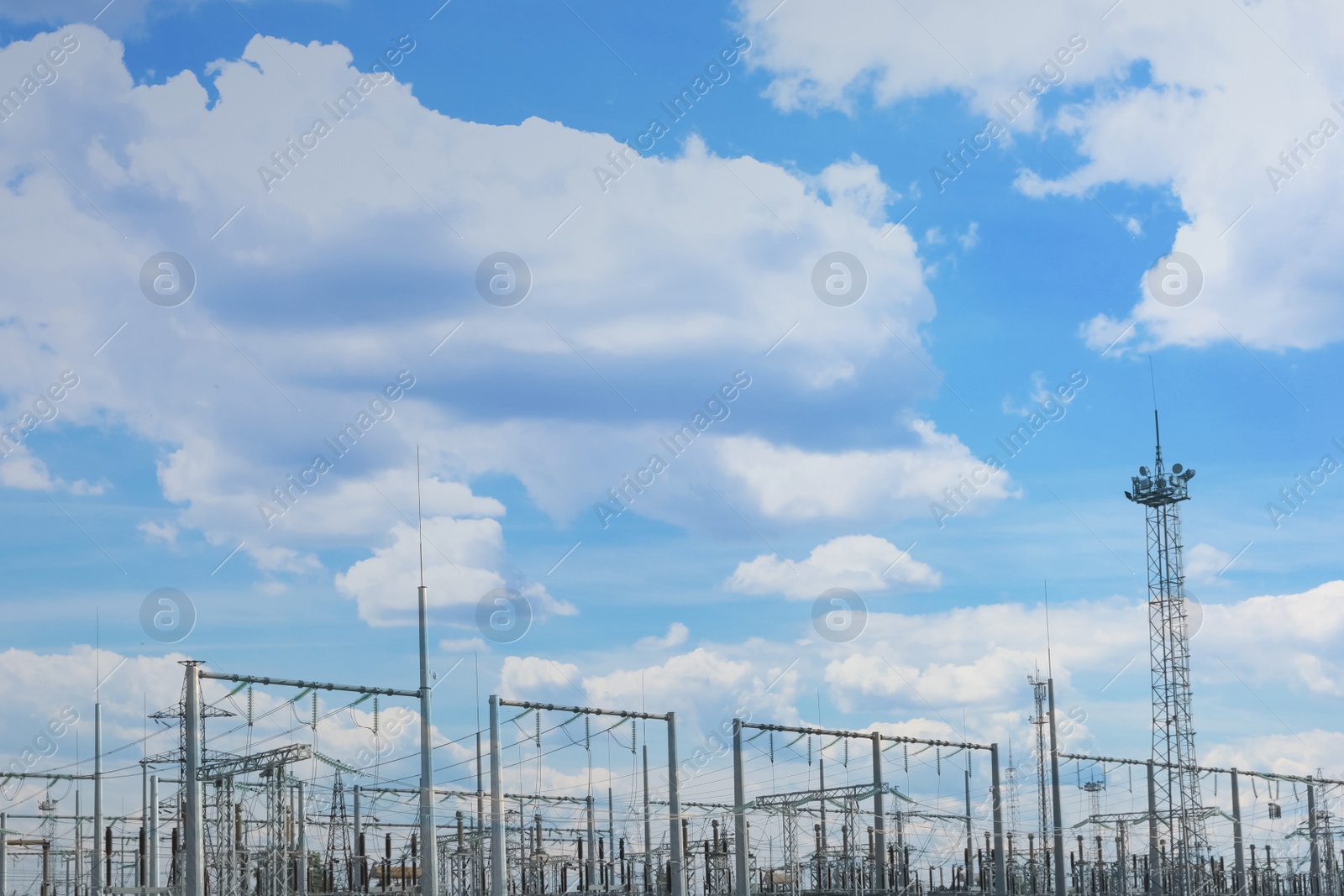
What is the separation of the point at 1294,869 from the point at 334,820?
6787cm

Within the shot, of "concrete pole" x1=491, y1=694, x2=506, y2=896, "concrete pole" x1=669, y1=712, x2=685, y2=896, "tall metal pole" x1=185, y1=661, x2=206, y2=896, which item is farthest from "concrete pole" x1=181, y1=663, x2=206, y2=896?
"concrete pole" x1=669, y1=712, x2=685, y2=896

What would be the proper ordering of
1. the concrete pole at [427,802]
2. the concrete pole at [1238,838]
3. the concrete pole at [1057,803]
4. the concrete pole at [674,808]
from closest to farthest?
the concrete pole at [427,802] < the concrete pole at [674,808] < the concrete pole at [1057,803] < the concrete pole at [1238,838]

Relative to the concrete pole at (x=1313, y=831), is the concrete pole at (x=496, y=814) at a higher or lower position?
higher

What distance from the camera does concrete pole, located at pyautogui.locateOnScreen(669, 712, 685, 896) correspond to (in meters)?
39.5

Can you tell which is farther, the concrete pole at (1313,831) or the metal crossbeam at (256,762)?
the concrete pole at (1313,831)

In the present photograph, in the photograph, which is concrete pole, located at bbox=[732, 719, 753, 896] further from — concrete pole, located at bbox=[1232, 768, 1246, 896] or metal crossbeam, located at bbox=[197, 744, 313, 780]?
concrete pole, located at bbox=[1232, 768, 1246, 896]

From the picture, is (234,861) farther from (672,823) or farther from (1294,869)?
(1294,869)

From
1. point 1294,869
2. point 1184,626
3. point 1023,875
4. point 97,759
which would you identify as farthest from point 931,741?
point 1294,869

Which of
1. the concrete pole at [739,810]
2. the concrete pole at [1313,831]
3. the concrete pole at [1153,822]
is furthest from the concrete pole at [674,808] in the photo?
the concrete pole at [1313,831]

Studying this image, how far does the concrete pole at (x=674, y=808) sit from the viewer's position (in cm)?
3950

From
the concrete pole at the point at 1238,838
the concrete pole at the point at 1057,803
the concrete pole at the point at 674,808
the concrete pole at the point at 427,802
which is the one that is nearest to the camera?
the concrete pole at the point at 427,802

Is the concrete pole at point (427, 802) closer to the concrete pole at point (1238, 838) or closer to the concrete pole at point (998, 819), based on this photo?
the concrete pole at point (998, 819)

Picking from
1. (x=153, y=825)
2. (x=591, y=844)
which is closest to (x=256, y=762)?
(x=153, y=825)

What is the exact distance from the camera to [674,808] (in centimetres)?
3944
